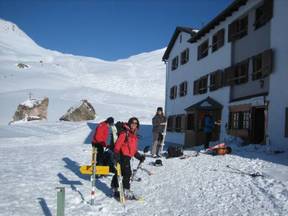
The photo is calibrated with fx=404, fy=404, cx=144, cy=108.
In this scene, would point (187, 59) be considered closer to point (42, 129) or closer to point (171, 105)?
point (171, 105)

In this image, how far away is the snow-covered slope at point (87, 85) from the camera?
55.4m

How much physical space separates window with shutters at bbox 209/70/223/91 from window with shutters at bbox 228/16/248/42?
7.34ft

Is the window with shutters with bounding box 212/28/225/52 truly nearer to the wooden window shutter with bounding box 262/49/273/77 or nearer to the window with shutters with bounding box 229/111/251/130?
the window with shutters with bounding box 229/111/251/130

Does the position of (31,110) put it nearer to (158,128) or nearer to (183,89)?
(183,89)

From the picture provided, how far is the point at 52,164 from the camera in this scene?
15.2 meters

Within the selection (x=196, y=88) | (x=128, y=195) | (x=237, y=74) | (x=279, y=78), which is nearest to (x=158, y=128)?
(x=279, y=78)

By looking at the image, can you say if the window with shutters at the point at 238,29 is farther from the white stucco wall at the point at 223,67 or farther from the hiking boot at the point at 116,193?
the hiking boot at the point at 116,193

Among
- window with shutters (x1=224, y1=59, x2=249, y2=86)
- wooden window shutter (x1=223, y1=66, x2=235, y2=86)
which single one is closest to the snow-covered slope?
wooden window shutter (x1=223, y1=66, x2=235, y2=86)

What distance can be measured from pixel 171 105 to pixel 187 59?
5.19m

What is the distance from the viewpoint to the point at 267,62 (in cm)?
1795

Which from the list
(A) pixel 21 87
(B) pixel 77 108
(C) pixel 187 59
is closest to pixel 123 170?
(C) pixel 187 59

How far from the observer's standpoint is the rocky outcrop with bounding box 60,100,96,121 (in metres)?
39.8

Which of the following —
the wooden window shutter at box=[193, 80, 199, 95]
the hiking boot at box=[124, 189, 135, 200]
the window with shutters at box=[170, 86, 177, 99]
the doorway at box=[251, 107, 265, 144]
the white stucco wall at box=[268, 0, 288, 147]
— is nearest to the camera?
the hiking boot at box=[124, 189, 135, 200]

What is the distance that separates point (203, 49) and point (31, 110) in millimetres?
21019
